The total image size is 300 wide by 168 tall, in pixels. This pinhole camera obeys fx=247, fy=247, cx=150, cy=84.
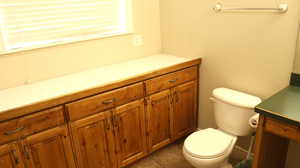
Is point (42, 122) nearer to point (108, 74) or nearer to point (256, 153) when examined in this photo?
point (108, 74)

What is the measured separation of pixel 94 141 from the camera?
1.98m

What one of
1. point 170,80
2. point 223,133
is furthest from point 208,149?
point 170,80

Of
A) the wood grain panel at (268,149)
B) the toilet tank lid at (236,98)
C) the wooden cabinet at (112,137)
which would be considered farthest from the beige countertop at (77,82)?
the wood grain panel at (268,149)

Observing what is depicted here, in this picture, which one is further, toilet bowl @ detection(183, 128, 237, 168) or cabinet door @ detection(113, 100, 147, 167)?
cabinet door @ detection(113, 100, 147, 167)

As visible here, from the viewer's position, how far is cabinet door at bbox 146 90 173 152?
90.4 inches

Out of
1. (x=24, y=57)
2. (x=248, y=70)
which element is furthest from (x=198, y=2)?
(x=24, y=57)

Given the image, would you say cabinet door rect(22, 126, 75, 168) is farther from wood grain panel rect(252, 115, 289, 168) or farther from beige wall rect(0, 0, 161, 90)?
wood grain panel rect(252, 115, 289, 168)

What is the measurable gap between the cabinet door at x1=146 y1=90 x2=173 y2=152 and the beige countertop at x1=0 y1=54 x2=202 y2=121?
0.96 feet

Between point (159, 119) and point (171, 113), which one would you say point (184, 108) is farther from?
point (159, 119)

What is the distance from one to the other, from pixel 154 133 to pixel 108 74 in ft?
2.38

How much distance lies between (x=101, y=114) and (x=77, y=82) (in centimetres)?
33

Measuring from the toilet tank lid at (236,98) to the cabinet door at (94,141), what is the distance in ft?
3.16

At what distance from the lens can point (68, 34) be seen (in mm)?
2248

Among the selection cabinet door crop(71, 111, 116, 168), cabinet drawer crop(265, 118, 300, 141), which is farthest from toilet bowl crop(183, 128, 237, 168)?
cabinet door crop(71, 111, 116, 168)
